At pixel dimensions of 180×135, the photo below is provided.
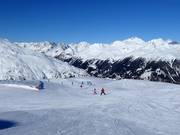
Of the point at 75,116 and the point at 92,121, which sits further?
the point at 75,116

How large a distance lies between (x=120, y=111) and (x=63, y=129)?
48.5 ft

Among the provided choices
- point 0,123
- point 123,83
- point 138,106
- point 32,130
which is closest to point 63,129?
point 32,130

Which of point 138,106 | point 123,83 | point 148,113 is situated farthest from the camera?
point 123,83

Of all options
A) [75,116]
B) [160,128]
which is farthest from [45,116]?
[160,128]

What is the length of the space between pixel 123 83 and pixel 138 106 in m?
45.3

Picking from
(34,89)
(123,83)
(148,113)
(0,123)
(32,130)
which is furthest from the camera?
(123,83)

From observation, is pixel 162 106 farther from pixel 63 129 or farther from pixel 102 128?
pixel 63 129

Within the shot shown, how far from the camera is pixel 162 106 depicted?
151 feet

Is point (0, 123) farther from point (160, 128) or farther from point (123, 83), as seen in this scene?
point (123, 83)

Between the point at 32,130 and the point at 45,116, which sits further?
the point at 45,116

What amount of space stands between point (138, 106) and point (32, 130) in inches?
864

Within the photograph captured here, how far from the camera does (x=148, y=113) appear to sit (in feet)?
130

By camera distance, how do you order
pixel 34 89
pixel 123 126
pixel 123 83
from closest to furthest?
pixel 123 126
pixel 34 89
pixel 123 83

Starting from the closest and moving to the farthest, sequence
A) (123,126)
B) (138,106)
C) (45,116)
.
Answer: (123,126) → (45,116) → (138,106)
